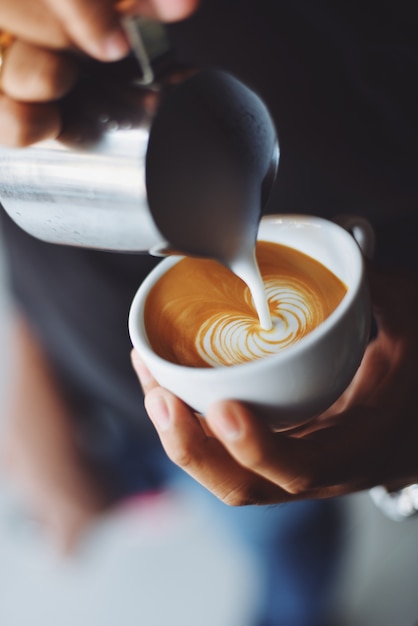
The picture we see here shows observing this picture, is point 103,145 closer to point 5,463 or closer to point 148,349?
point 148,349

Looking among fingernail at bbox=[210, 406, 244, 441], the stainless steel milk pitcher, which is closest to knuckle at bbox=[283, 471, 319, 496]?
fingernail at bbox=[210, 406, 244, 441]

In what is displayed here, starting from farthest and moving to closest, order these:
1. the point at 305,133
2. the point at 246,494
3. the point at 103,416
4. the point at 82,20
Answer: the point at 103,416 < the point at 305,133 < the point at 246,494 < the point at 82,20

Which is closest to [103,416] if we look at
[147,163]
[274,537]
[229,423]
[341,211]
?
[274,537]

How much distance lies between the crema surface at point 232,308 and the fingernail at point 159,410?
0.04m

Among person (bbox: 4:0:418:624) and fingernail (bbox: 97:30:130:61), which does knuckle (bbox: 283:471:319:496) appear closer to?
person (bbox: 4:0:418:624)

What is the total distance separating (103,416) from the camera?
3.79 ft

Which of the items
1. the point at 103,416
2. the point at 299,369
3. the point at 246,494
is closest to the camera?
the point at 299,369

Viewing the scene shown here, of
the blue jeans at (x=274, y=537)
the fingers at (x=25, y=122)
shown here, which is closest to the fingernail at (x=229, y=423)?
the fingers at (x=25, y=122)

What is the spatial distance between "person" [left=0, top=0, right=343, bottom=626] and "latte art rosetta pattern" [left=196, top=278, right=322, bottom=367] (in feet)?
0.97

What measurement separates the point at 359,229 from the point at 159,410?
30 centimetres

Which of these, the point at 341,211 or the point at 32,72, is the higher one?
the point at 32,72

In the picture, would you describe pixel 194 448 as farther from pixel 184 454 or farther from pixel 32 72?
pixel 32 72

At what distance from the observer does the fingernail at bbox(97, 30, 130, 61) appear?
385 millimetres

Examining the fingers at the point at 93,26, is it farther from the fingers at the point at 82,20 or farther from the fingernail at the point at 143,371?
the fingernail at the point at 143,371
